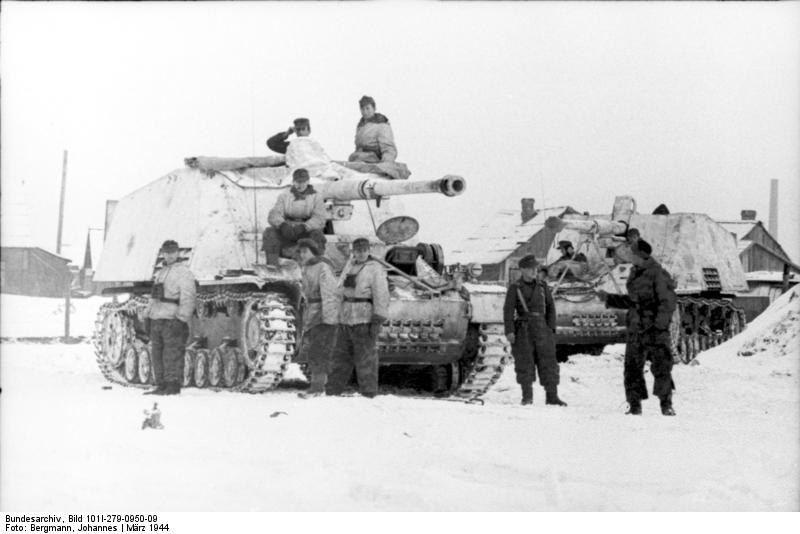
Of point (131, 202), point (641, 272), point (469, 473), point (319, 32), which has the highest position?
point (319, 32)

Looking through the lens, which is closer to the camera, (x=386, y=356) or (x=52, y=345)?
(x=386, y=356)

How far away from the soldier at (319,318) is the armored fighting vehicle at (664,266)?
5.73 m

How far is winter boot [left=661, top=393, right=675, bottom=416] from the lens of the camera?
460 inches

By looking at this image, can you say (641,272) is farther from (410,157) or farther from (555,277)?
(555,277)

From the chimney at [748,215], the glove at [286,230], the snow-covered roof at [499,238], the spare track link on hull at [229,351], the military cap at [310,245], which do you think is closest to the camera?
the spare track link on hull at [229,351]

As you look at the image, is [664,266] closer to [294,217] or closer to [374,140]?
[374,140]

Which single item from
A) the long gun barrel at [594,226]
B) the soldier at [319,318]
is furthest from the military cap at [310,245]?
the long gun barrel at [594,226]

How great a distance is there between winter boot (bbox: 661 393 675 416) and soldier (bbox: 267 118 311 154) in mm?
5952

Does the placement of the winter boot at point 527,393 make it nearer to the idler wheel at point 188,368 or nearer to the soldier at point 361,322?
the soldier at point 361,322

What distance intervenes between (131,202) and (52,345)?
7513 mm

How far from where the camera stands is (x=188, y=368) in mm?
15062

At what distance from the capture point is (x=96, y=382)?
1630 cm

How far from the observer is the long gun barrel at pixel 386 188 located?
13086 mm

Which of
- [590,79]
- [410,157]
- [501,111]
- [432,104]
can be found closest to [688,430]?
[590,79]
